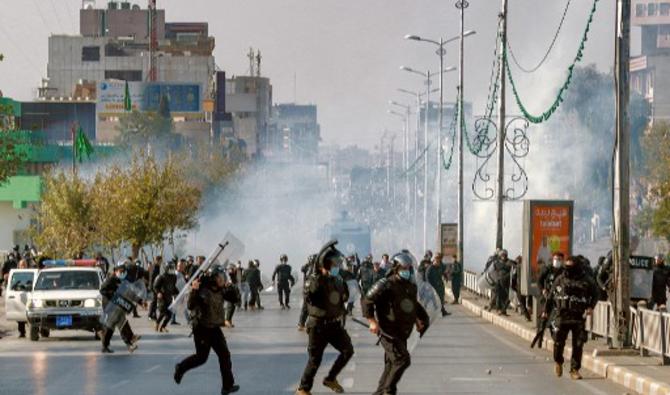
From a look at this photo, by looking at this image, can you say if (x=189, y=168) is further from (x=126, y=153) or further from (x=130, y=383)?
(x=130, y=383)

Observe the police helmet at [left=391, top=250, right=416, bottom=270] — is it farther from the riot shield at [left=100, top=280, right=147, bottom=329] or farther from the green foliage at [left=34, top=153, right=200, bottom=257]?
the green foliage at [left=34, top=153, right=200, bottom=257]

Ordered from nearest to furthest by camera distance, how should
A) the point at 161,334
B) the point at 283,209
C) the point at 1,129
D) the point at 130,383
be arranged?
the point at 130,383 < the point at 161,334 < the point at 1,129 < the point at 283,209

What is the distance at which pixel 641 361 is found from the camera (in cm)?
2600

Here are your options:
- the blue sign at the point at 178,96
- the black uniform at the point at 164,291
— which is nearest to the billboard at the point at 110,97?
the blue sign at the point at 178,96

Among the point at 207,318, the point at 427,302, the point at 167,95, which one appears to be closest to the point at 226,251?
the point at 207,318

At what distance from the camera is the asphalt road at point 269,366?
2280cm

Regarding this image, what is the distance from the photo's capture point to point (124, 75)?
18138 centimetres

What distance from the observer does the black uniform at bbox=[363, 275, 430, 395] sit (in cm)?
1902

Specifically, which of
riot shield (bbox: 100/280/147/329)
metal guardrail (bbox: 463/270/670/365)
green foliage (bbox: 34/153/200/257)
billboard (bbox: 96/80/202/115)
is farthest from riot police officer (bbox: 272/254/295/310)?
billboard (bbox: 96/80/202/115)

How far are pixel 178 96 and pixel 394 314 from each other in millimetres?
141100

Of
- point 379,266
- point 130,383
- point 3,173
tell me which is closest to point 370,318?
point 130,383

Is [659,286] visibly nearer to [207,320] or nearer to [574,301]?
[574,301]

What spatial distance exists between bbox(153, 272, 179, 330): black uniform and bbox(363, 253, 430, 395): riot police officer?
20.5 meters

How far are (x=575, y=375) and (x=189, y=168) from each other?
9998cm
